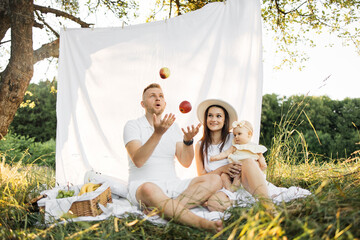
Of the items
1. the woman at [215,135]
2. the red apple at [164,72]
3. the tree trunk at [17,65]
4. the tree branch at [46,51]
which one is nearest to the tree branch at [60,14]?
the tree branch at [46,51]

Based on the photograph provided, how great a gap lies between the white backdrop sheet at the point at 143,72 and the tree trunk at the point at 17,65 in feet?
1.83

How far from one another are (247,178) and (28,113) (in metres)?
8.51

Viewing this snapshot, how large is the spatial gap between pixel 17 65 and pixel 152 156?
2.13 metres

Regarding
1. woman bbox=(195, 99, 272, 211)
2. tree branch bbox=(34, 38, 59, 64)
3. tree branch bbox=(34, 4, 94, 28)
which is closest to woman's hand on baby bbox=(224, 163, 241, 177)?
woman bbox=(195, 99, 272, 211)

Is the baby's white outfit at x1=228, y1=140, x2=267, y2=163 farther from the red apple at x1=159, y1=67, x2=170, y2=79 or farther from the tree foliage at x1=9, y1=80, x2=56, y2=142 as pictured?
the tree foliage at x1=9, y1=80, x2=56, y2=142

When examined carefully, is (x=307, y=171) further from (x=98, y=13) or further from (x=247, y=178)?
(x=98, y=13)

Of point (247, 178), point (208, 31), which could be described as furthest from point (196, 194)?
point (208, 31)

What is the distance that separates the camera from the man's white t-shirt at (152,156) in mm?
2406

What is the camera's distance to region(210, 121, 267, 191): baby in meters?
2.33

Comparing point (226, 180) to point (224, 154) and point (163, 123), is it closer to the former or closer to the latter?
point (224, 154)

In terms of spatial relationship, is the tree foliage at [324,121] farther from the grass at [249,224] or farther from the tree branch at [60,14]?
the grass at [249,224]

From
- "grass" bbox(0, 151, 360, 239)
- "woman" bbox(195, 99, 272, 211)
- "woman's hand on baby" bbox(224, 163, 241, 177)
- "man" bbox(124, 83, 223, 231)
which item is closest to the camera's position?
"grass" bbox(0, 151, 360, 239)

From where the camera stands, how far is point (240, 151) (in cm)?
237

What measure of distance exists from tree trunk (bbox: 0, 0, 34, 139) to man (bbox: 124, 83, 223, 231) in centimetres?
183
